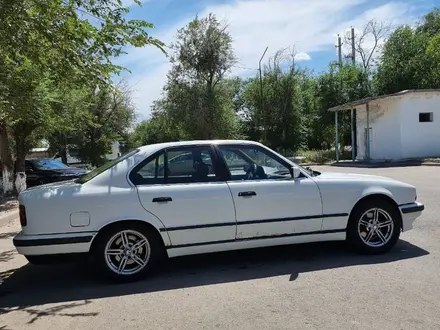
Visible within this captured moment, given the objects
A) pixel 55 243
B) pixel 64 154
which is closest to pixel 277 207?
pixel 55 243

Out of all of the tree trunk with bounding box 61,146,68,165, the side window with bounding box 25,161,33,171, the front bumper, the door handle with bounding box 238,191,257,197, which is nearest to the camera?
the door handle with bounding box 238,191,257,197

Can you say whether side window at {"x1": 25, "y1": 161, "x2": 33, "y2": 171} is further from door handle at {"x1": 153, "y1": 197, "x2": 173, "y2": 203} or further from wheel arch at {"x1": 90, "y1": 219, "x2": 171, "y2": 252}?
door handle at {"x1": 153, "y1": 197, "x2": 173, "y2": 203}

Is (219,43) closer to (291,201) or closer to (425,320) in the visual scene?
(291,201)

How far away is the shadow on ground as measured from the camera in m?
5.21

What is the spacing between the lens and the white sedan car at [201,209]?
5.31m

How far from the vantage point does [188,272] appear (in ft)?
19.2

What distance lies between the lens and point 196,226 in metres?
5.59

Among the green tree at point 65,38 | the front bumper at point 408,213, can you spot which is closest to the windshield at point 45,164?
the green tree at point 65,38

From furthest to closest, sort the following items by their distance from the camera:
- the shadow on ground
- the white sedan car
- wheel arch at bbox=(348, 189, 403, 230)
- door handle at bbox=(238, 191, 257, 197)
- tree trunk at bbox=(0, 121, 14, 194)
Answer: tree trunk at bbox=(0, 121, 14, 194)
wheel arch at bbox=(348, 189, 403, 230)
door handle at bbox=(238, 191, 257, 197)
the white sedan car
the shadow on ground

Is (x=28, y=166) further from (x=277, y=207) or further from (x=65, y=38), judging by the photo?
(x=277, y=207)

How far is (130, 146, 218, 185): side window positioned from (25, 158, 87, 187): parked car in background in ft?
40.9

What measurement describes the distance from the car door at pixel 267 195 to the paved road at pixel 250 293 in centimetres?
49

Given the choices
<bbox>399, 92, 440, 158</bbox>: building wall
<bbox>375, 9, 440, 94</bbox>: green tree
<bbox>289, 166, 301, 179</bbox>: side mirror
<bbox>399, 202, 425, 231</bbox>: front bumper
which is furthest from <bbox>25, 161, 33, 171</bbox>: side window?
<bbox>375, 9, 440, 94</bbox>: green tree

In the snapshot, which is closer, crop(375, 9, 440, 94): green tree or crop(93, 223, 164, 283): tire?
crop(93, 223, 164, 283): tire
